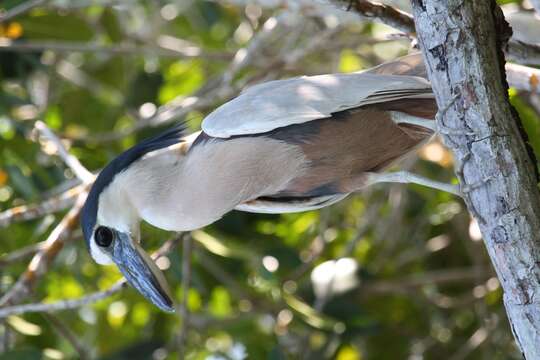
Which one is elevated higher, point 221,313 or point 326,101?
point 326,101

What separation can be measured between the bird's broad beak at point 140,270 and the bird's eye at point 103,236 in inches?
0.7

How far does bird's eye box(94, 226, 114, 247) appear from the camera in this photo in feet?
7.22

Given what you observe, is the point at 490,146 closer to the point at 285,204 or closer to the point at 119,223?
the point at 285,204

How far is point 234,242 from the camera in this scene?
2752 millimetres

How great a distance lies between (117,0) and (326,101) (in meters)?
1.21

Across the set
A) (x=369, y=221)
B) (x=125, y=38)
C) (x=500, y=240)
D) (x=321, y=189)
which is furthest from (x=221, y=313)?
(x=500, y=240)

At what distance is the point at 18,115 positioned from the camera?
3057 millimetres

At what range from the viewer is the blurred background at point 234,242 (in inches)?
103

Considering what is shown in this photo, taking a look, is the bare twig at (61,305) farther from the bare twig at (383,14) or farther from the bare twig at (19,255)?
the bare twig at (383,14)

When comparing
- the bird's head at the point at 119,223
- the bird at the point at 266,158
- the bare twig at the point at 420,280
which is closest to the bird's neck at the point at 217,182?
the bird at the point at 266,158

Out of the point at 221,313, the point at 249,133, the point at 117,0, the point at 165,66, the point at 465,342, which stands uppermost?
the point at 249,133

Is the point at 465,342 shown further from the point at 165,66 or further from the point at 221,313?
the point at 165,66

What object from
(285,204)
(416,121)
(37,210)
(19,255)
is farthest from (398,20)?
(19,255)

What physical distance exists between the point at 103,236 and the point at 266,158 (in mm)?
525
